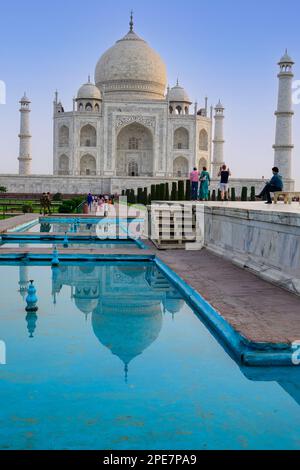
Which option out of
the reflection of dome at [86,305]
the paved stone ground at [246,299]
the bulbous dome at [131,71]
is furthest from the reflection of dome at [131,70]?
the reflection of dome at [86,305]

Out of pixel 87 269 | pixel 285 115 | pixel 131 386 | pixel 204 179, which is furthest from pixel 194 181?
pixel 285 115

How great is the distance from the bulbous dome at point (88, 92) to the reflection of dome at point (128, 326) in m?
30.0

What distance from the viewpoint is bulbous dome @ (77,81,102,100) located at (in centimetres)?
3359

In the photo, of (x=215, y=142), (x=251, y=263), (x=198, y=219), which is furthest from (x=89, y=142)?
(x=251, y=263)

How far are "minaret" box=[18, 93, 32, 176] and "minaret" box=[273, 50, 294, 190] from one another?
1429 cm

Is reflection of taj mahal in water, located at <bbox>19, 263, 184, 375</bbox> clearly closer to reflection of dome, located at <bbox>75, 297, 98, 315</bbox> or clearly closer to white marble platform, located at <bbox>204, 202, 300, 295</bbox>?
reflection of dome, located at <bbox>75, 297, 98, 315</bbox>

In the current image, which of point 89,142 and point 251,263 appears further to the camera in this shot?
point 89,142

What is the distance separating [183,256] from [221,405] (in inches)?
199

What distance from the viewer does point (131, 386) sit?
2.95m

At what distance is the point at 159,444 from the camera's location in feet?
7.47

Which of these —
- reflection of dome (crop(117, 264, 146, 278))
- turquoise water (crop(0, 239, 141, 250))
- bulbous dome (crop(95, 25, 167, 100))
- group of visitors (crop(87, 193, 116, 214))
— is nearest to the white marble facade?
bulbous dome (crop(95, 25, 167, 100))

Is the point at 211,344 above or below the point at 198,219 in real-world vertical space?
below

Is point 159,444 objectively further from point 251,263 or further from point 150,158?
point 150,158

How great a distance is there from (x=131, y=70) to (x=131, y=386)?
3274 cm
